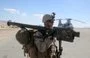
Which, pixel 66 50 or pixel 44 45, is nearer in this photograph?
pixel 44 45

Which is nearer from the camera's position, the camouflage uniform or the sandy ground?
the camouflage uniform

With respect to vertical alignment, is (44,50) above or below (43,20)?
below

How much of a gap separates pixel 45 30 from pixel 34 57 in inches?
21.1

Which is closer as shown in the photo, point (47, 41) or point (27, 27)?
point (47, 41)

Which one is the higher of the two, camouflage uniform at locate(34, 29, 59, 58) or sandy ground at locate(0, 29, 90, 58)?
camouflage uniform at locate(34, 29, 59, 58)

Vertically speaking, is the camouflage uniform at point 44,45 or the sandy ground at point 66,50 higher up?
the camouflage uniform at point 44,45

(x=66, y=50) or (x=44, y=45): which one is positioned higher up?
(x=44, y=45)

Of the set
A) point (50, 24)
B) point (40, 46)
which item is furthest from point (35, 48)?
point (50, 24)

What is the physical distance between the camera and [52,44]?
4.64 m

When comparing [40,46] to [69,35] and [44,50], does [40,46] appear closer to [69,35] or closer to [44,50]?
[44,50]

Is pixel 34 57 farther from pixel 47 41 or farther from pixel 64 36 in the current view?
pixel 64 36

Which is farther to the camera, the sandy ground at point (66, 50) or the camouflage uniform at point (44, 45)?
the sandy ground at point (66, 50)

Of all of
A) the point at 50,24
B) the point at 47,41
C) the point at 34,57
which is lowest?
the point at 34,57

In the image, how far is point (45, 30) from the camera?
15.3ft
